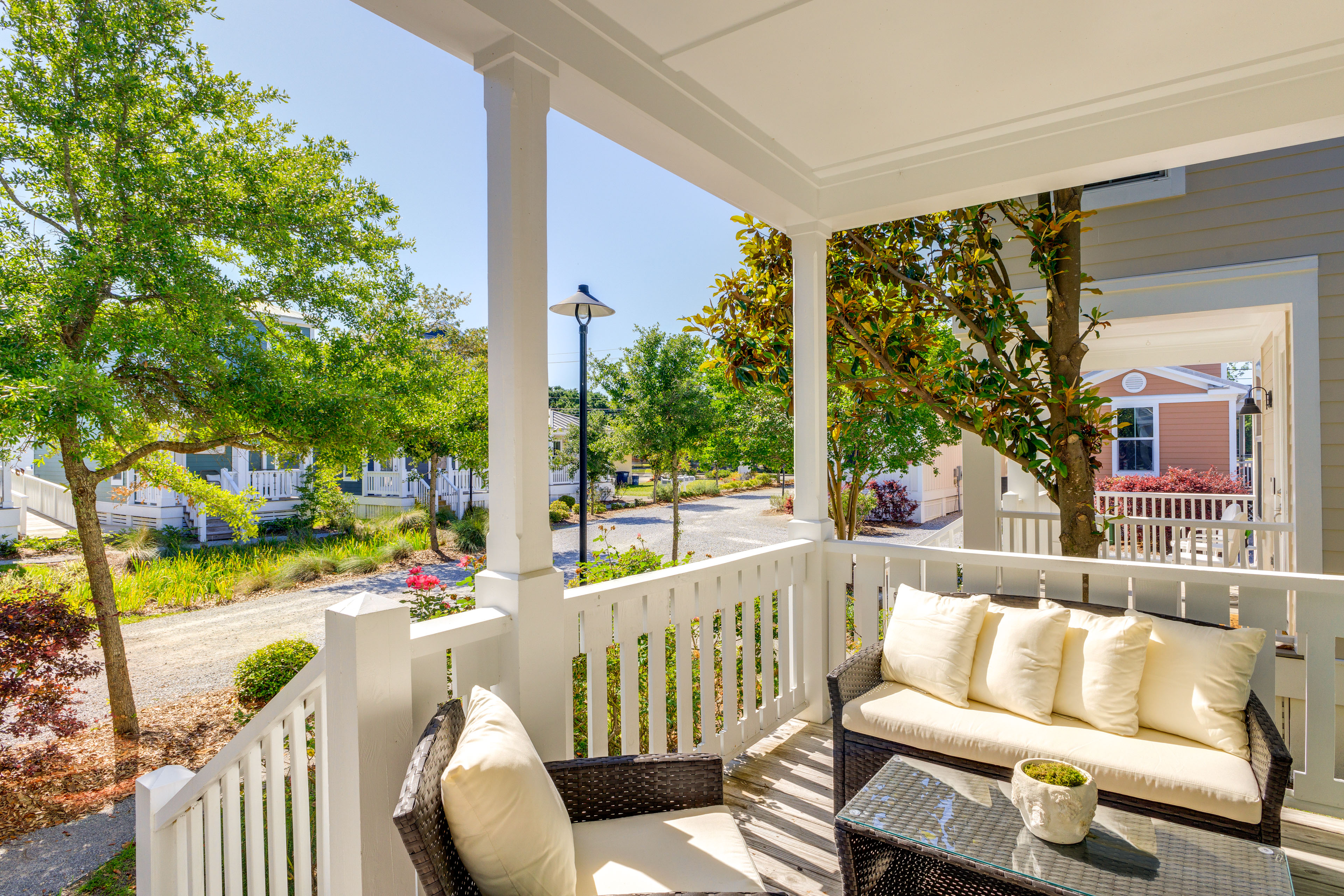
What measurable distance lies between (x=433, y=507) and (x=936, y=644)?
4461mm

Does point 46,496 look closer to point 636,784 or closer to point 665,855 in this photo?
point 636,784

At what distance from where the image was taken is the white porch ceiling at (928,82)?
6.43 ft

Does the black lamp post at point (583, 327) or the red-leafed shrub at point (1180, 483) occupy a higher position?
the black lamp post at point (583, 327)

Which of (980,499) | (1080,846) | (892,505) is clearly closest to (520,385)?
(1080,846)

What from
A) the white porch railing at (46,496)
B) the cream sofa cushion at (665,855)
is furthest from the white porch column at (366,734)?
the white porch railing at (46,496)

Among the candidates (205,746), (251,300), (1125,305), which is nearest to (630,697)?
(205,746)

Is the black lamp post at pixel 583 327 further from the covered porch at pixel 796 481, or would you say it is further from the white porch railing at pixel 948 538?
the white porch railing at pixel 948 538

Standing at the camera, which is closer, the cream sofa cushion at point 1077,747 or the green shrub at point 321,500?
the cream sofa cushion at point 1077,747

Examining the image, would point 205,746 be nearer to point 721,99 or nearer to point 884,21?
point 721,99

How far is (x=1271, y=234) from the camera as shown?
4.41 metres

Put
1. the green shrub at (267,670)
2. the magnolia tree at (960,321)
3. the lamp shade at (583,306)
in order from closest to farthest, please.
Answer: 1. the magnolia tree at (960,321)
2. the green shrub at (267,670)
3. the lamp shade at (583,306)

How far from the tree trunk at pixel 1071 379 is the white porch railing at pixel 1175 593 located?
0.70 metres

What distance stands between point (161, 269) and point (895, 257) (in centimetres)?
400

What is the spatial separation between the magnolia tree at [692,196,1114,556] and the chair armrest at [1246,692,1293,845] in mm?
1609
